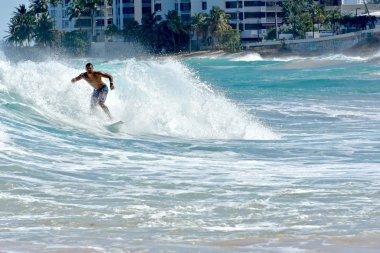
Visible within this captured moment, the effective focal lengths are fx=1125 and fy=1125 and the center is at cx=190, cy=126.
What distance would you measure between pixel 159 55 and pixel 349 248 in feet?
350

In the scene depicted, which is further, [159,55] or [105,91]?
[159,55]

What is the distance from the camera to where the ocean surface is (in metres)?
10.5

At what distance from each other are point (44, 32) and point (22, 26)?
4396 mm

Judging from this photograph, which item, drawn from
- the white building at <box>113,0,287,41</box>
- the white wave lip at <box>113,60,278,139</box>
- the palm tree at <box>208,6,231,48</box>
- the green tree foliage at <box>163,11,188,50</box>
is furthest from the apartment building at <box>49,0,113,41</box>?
the white wave lip at <box>113,60,278,139</box>

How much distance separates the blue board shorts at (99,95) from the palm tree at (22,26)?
117184 millimetres

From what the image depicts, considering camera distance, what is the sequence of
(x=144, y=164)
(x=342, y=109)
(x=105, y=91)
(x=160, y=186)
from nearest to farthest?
(x=160, y=186) < (x=144, y=164) < (x=105, y=91) < (x=342, y=109)

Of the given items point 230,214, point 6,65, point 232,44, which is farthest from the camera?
point 232,44

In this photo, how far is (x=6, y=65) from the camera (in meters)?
23.7

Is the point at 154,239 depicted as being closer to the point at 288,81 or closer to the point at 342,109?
the point at 342,109

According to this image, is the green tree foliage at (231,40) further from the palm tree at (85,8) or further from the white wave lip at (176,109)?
the white wave lip at (176,109)

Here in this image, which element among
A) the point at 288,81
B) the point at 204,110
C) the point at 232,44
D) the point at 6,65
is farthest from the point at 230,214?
the point at 232,44

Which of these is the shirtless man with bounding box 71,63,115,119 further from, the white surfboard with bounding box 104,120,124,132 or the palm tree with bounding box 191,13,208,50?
the palm tree with bounding box 191,13,208,50

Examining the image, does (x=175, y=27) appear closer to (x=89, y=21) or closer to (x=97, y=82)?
(x=89, y=21)

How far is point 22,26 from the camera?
448 feet
